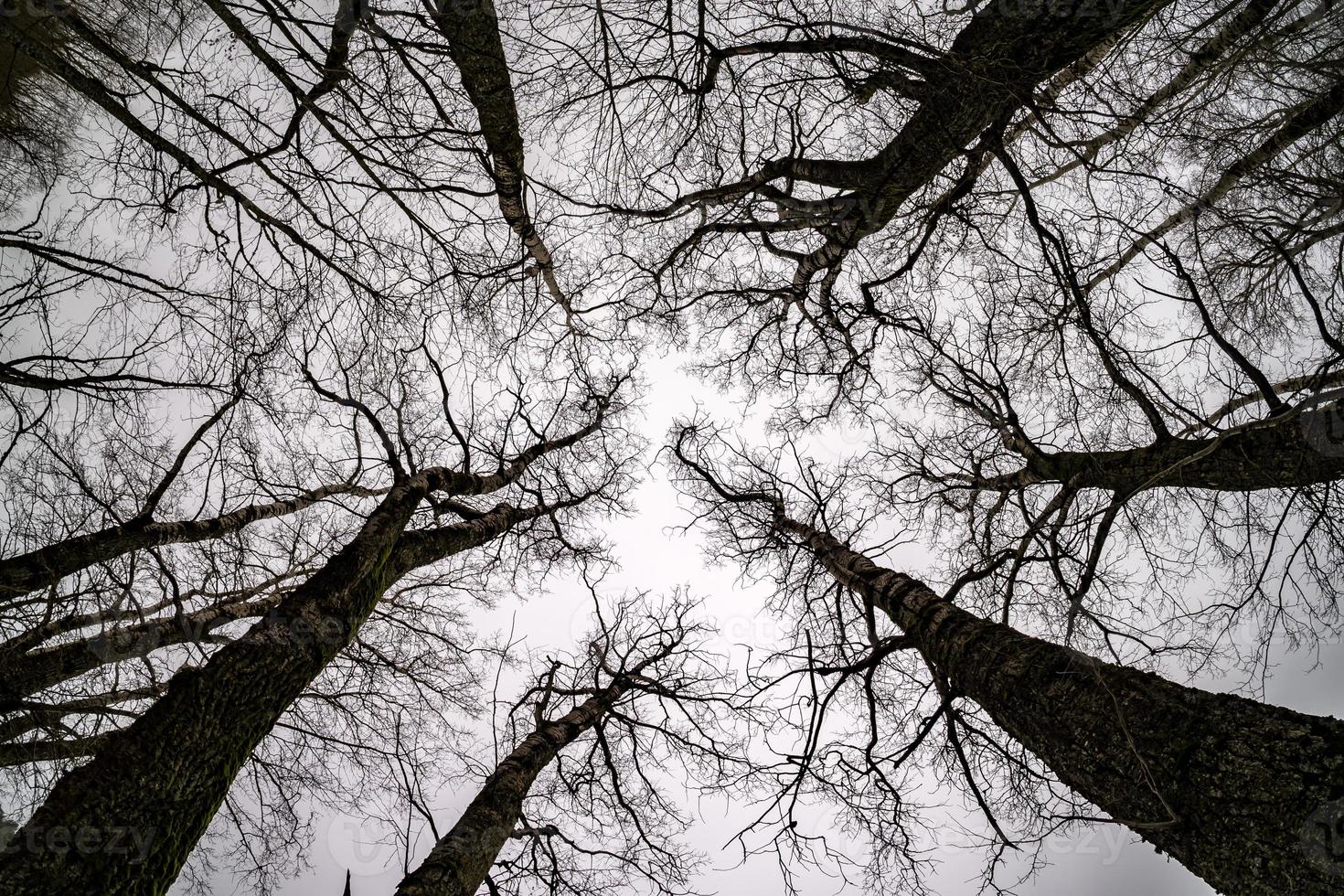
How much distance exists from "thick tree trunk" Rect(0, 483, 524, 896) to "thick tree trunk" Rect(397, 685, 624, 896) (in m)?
1.20

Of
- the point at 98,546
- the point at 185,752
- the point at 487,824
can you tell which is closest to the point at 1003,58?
the point at 185,752

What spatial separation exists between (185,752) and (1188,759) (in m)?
4.03

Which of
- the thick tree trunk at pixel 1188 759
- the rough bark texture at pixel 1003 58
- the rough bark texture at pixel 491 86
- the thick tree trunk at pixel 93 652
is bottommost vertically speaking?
the thick tree trunk at pixel 93 652

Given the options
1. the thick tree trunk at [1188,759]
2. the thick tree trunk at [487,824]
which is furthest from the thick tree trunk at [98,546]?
the thick tree trunk at [1188,759]

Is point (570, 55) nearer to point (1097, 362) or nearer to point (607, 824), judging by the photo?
point (1097, 362)

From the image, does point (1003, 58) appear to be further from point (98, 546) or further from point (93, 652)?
point (93, 652)

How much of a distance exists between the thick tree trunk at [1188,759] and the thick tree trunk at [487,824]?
3053mm

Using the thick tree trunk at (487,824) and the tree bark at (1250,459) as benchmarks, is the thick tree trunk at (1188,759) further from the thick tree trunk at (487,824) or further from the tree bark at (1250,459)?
the thick tree trunk at (487,824)

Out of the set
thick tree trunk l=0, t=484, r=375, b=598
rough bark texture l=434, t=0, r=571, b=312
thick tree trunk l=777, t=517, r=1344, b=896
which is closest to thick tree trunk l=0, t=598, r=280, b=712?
thick tree trunk l=0, t=484, r=375, b=598

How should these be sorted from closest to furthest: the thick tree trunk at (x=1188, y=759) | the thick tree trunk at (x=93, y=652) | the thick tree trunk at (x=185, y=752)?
the thick tree trunk at (x=1188, y=759)
the thick tree trunk at (x=185, y=752)
the thick tree trunk at (x=93, y=652)

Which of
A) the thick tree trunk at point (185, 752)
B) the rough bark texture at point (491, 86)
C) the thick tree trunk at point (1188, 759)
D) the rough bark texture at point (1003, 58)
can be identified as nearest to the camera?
the thick tree trunk at point (1188, 759)

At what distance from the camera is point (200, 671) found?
9.36 ft

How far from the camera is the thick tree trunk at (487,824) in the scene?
326cm

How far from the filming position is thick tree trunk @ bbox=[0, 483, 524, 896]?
7.23 feet
